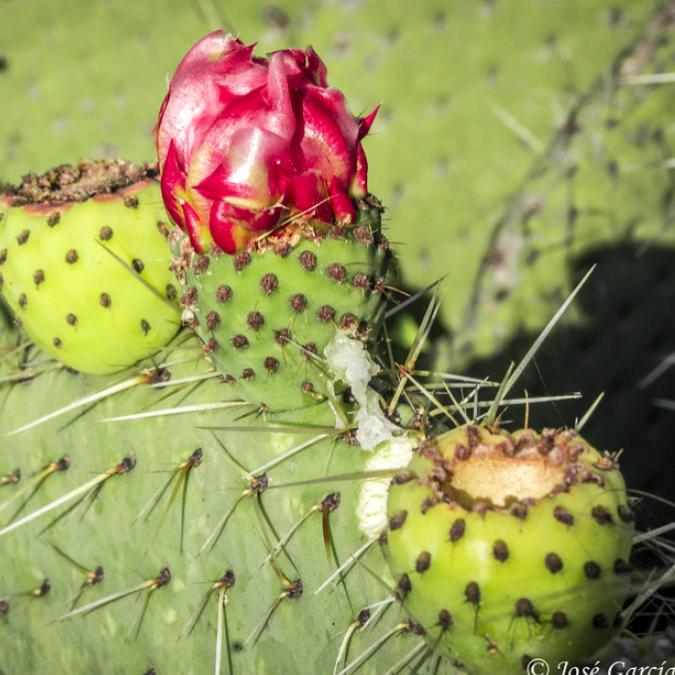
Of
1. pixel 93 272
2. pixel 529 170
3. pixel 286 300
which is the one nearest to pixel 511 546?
pixel 286 300

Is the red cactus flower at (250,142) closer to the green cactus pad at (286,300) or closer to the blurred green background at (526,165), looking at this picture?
the green cactus pad at (286,300)

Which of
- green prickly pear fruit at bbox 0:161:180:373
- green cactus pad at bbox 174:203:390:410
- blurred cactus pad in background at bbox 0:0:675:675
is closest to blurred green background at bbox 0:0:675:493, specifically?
blurred cactus pad in background at bbox 0:0:675:675

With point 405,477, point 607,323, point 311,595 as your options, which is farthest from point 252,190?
point 607,323

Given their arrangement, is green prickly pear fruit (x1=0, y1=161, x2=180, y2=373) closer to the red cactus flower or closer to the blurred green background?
the red cactus flower

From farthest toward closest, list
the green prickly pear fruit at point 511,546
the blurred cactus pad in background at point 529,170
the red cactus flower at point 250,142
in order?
the blurred cactus pad in background at point 529,170 < the red cactus flower at point 250,142 < the green prickly pear fruit at point 511,546

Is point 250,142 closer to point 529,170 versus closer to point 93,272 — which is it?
point 93,272

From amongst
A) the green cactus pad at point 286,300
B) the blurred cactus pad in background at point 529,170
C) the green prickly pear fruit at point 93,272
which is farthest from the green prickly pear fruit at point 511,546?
the blurred cactus pad in background at point 529,170
